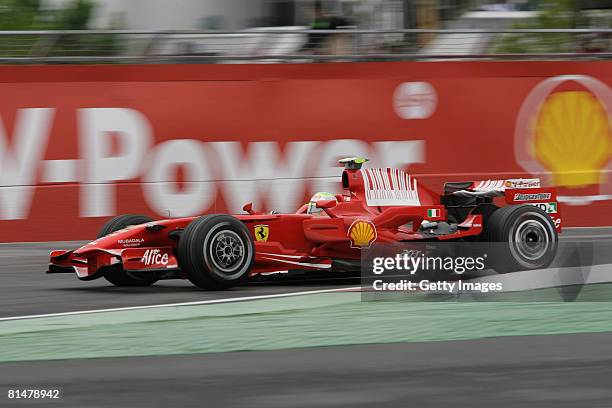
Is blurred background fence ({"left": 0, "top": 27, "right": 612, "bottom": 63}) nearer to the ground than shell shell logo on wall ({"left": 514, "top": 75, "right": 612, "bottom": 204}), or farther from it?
farther from it

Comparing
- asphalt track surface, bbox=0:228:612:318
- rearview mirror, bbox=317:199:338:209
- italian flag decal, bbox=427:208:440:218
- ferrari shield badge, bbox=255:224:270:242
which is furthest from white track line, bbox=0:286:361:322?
italian flag decal, bbox=427:208:440:218

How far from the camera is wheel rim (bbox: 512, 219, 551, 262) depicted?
10.2m

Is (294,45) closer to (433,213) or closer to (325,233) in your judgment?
(433,213)

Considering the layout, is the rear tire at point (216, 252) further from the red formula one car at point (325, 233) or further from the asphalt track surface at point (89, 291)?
the asphalt track surface at point (89, 291)

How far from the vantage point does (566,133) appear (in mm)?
16484

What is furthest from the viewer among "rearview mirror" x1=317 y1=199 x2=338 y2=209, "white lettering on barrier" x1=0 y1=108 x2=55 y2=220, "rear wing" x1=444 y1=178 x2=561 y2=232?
"white lettering on barrier" x1=0 y1=108 x2=55 y2=220

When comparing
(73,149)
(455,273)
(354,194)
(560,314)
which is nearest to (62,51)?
(73,149)

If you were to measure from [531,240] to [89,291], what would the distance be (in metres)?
3.87

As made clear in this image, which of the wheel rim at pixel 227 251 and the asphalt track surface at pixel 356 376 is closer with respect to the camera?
the asphalt track surface at pixel 356 376

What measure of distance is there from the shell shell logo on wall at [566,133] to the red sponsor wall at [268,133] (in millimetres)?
20

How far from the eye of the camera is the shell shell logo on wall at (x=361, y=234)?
398 inches

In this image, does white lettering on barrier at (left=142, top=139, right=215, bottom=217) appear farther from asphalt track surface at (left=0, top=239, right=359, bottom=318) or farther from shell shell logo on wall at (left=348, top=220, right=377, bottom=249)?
shell shell logo on wall at (left=348, top=220, right=377, bottom=249)

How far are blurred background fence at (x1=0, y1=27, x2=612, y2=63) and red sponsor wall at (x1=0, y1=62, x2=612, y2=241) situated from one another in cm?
18

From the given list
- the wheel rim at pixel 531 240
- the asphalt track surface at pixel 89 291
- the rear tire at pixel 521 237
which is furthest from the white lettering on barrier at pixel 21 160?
the wheel rim at pixel 531 240
